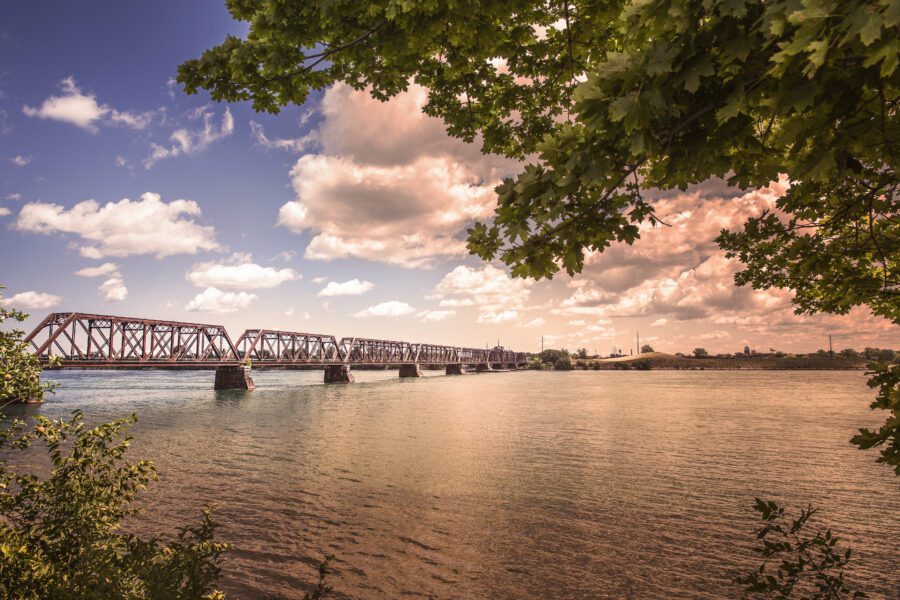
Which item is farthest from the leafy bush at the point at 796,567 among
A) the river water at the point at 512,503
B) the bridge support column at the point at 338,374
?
the bridge support column at the point at 338,374

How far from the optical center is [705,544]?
36.3 ft

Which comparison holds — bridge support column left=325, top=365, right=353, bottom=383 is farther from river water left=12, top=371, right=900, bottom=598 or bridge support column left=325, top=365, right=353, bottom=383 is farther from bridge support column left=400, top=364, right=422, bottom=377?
river water left=12, top=371, right=900, bottom=598

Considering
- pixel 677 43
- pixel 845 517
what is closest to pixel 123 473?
pixel 677 43

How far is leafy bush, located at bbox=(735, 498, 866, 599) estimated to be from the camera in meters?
4.52

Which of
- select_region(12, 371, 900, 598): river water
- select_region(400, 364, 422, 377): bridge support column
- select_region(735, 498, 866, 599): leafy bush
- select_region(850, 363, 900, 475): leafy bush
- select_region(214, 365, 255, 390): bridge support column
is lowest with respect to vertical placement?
select_region(400, 364, 422, 377): bridge support column

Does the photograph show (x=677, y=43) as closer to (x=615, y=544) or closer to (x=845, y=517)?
(x=615, y=544)

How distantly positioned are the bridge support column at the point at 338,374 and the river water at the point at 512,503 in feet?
255

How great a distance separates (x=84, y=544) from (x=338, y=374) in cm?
10671

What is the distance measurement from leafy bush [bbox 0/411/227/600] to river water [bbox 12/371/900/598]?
423 centimetres

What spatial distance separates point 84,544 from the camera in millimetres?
5512

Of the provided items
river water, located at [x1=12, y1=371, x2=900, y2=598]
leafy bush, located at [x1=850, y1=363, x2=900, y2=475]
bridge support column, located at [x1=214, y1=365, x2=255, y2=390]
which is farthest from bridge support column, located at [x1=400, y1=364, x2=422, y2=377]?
leafy bush, located at [x1=850, y1=363, x2=900, y2=475]

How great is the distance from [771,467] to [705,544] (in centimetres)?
1164

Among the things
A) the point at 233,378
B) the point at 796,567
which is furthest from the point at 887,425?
the point at 233,378

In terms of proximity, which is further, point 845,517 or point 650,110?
point 845,517
